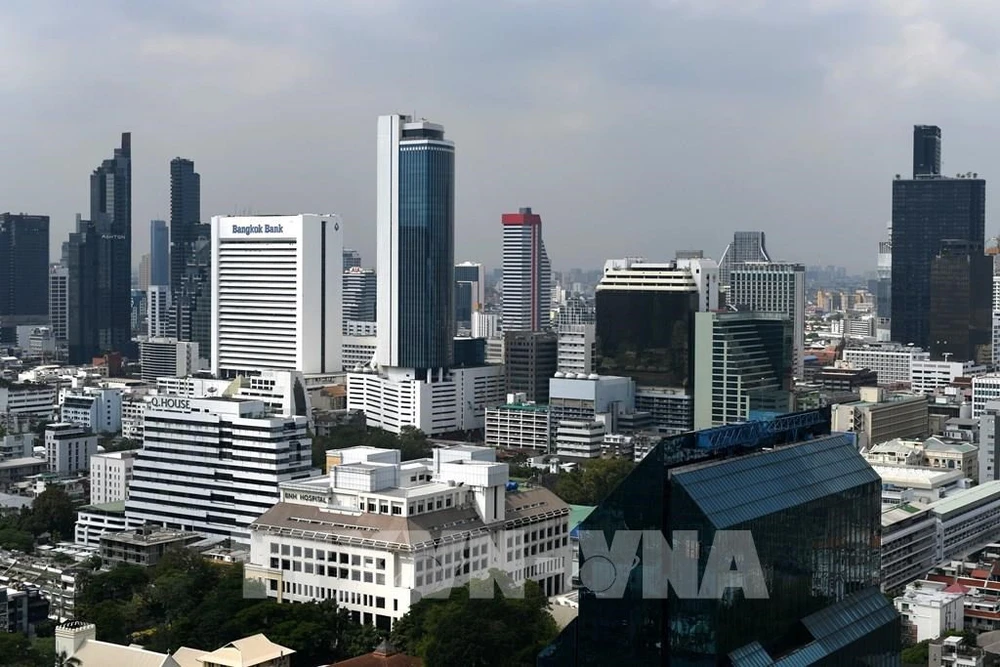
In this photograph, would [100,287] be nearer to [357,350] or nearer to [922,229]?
[357,350]

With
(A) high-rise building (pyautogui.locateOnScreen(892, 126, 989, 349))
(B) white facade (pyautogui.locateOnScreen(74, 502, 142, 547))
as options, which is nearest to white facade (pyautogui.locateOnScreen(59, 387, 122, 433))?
(B) white facade (pyautogui.locateOnScreen(74, 502, 142, 547))

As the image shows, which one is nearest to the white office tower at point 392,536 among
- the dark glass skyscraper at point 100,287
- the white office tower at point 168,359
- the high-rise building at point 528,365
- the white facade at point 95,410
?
the high-rise building at point 528,365

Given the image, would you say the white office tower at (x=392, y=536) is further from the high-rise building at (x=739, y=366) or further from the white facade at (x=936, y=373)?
the white facade at (x=936, y=373)

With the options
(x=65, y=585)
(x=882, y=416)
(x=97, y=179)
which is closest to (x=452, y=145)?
(x=882, y=416)

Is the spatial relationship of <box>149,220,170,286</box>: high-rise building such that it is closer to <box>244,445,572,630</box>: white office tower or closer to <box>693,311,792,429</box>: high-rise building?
<box>693,311,792,429</box>: high-rise building

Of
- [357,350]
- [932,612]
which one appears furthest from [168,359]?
[932,612]

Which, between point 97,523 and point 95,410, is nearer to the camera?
point 97,523

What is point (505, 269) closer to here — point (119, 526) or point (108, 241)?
point (108, 241)
